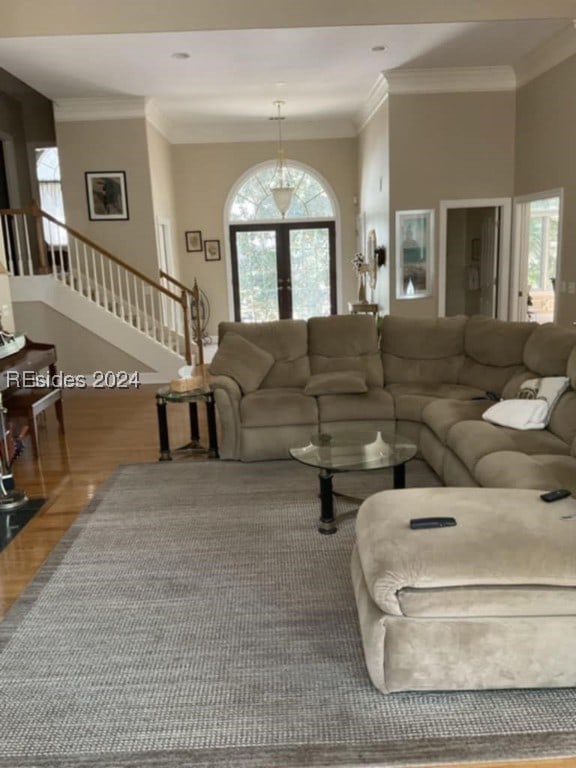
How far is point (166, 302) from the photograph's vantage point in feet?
26.7

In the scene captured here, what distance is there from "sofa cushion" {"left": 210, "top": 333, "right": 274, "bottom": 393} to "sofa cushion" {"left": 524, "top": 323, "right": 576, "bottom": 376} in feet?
6.17

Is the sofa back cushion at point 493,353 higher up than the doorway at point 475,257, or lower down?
lower down

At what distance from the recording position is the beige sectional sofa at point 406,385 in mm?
3363

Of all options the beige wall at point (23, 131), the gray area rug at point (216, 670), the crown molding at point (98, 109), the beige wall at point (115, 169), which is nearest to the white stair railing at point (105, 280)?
the beige wall at point (115, 169)

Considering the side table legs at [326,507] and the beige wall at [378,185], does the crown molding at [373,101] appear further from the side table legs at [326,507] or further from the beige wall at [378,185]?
the side table legs at [326,507]

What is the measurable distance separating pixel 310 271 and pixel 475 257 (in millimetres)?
3010

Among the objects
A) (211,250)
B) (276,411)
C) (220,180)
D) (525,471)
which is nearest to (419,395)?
(276,411)

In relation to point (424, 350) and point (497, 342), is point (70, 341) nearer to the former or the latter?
point (424, 350)

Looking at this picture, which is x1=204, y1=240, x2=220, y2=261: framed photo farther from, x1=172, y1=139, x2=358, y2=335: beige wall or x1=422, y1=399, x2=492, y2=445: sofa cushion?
x1=422, y1=399, x2=492, y2=445: sofa cushion

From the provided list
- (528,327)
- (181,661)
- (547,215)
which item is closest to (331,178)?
(547,215)

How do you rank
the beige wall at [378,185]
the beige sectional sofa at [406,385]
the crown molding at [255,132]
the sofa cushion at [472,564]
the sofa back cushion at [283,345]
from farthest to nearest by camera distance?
the crown molding at [255,132] → the beige wall at [378,185] → the sofa back cushion at [283,345] → the beige sectional sofa at [406,385] → the sofa cushion at [472,564]

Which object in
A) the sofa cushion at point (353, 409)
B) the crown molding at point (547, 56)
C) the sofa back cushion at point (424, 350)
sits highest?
the crown molding at point (547, 56)

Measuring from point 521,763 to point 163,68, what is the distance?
6747 millimetres

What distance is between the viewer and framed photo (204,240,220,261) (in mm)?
10250
